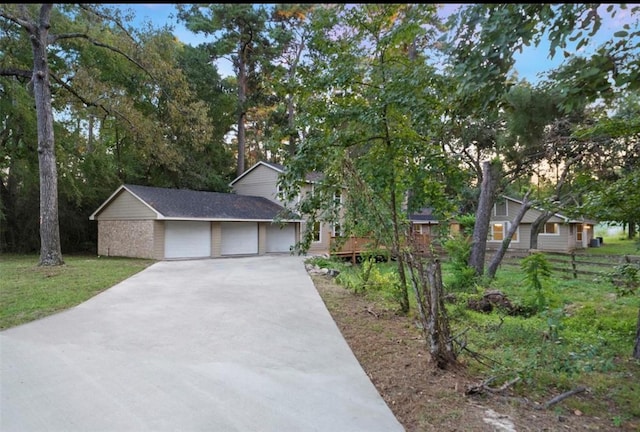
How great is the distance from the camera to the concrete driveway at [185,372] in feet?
9.25

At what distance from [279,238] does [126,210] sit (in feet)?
25.7

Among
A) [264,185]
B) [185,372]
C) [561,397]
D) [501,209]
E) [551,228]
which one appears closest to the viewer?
[561,397]

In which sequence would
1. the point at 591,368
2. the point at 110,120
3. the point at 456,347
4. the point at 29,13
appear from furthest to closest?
the point at 110,120, the point at 29,13, the point at 456,347, the point at 591,368

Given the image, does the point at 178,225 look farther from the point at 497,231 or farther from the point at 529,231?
the point at 529,231

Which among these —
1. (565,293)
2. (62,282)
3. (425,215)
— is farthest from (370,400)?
(425,215)

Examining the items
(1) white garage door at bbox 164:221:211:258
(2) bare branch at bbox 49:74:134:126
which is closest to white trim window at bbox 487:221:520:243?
(1) white garage door at bbox 164:221:211:258

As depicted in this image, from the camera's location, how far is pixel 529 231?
80.2ft

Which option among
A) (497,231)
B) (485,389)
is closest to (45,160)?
(485,389)

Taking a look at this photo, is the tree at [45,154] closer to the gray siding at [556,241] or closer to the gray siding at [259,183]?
the gray siding at [259,183]

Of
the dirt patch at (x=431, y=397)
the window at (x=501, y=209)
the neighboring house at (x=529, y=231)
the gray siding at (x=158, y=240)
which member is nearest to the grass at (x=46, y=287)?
the gray siding at (x=158, y=240)

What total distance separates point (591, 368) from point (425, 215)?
962 inches

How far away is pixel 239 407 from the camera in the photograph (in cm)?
301

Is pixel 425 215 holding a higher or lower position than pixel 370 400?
higher

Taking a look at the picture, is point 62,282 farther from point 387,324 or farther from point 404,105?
point 404,105
